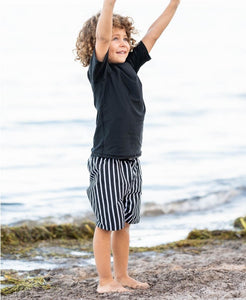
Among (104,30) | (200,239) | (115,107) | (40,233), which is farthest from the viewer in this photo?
(40,233)

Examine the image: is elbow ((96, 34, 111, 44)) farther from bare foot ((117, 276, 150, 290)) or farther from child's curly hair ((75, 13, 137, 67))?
bare foot ((117, 276, 150, 290))

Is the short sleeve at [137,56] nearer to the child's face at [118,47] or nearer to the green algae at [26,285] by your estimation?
the child's face at [118,47]

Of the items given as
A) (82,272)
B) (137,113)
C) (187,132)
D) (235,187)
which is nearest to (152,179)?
(235,187)

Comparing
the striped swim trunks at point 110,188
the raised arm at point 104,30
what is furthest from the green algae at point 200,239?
the raised arm at point 104,30

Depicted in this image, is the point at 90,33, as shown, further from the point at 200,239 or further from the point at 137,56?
the point at 200,239

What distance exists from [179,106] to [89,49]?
13.2 metres

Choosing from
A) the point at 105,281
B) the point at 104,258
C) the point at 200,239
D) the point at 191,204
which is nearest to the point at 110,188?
the point at 104,258

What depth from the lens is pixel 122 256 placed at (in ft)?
14.1

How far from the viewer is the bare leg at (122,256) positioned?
4.25 meters

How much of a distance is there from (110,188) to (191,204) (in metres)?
5.62

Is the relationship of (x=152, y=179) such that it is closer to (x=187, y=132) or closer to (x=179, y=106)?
(x=187, y=132)

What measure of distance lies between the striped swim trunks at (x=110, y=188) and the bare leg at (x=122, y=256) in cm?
14

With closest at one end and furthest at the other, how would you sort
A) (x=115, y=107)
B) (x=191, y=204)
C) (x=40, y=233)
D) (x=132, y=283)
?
1. (x=115, y=107)
2. (x=132, y=283)
3. (x=40, y=233)
4. (x=191, y=204)

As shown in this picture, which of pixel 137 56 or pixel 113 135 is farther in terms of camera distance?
pixel 137 56
